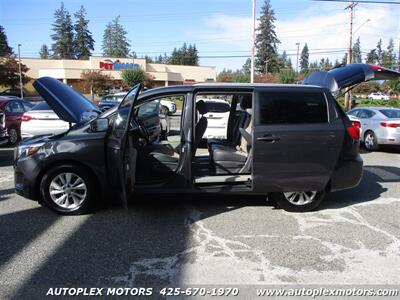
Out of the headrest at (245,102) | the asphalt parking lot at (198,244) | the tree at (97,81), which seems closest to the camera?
the asphalt parking lot at (198,244)

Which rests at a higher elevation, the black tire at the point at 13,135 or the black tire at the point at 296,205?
the black tire at the point at 13,135

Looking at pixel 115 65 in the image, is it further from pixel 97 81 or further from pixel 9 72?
pixel 9 72

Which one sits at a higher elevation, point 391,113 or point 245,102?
point 245,102

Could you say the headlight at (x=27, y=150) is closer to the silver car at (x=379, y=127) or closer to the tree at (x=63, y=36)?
the silver car at (x=379, y=127)

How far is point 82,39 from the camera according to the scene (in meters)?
104

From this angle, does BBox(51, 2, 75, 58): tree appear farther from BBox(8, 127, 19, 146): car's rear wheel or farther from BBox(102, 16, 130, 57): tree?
BBox(8, 127, 19, 146): car's rear wheel

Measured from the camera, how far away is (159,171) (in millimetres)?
5457

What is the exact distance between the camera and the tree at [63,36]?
10288 cm

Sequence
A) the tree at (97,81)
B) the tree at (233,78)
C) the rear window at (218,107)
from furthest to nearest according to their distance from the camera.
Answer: the tree at (233,78) → the tree at (97,81) → the rear window at (218,107)

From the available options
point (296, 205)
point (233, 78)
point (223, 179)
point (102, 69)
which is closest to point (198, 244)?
point (223, 179)

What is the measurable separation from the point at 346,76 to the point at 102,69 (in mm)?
64949

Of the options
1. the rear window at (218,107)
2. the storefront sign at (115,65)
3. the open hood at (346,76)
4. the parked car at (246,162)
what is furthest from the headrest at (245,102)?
the storefront sign at (115,65)

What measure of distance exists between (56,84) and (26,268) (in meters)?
3.83

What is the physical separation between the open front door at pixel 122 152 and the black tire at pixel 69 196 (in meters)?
0.31
